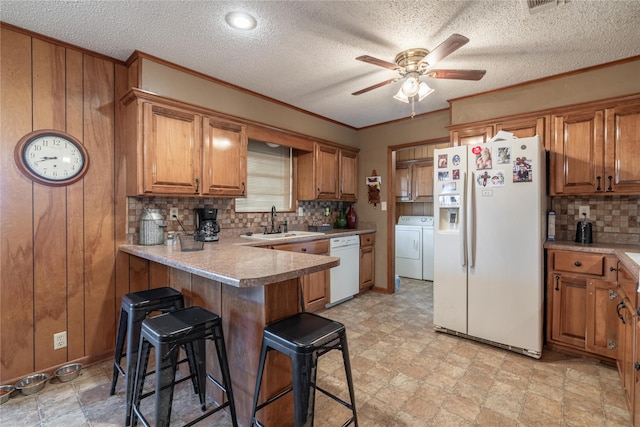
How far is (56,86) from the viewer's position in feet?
7.20

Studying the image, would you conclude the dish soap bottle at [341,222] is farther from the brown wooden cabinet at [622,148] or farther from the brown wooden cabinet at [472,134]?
the brown wooden cabinet at [622,148]

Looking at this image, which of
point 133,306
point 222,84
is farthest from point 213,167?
point 133,306

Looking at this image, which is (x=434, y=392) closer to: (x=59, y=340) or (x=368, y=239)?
(x=368, y=239)

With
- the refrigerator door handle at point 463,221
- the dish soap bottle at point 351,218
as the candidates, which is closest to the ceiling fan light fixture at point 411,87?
the refrigerator door handle at point 463,221

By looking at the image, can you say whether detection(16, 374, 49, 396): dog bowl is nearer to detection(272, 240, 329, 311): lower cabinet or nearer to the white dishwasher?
detection(272, 240, 329, 311): lower cabinet

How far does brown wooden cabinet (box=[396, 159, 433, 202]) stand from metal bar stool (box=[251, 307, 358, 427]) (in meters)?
4.27

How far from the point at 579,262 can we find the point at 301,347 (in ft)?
7.98

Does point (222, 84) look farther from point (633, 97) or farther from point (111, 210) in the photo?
point (633, 97)

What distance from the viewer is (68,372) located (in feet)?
7.04

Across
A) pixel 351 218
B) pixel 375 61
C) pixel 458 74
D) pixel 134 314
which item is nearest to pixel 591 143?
pixel 458 74

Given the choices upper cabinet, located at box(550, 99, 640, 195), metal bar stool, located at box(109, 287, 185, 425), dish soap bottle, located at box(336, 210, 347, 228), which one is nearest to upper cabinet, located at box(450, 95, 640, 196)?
upper cabinet, located at box(550, 99, 640, 195)

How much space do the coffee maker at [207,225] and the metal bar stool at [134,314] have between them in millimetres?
750

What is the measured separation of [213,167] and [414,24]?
198 centimetres

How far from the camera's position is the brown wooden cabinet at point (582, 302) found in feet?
7.44
